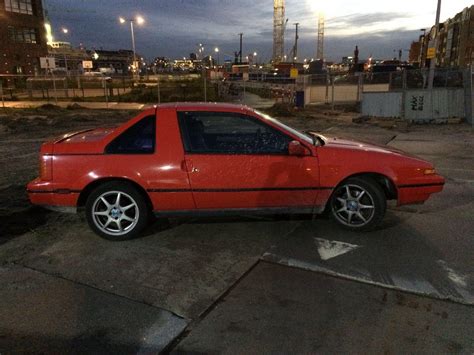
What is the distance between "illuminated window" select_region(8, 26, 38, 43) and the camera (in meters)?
46.2

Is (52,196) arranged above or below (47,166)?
below

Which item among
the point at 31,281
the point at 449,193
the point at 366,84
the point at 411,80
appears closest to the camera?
the point at 31,281

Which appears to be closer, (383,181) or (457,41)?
(383,181)

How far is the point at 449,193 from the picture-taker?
6.54 meters

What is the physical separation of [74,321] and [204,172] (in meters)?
2.03

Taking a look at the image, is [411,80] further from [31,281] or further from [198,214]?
[31,281]

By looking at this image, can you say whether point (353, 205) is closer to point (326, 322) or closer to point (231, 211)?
point (231, 211)

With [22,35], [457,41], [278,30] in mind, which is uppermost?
[278,30]

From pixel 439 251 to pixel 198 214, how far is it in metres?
2.65

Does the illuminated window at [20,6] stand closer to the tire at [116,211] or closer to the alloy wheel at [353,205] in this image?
the tire at [116,211]

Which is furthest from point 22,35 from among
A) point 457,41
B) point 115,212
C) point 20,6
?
point 457,41

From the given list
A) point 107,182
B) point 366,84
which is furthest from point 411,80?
point 107,182

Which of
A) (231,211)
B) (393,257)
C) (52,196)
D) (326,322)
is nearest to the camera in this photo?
(326,322)

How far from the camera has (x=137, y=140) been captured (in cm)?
465
